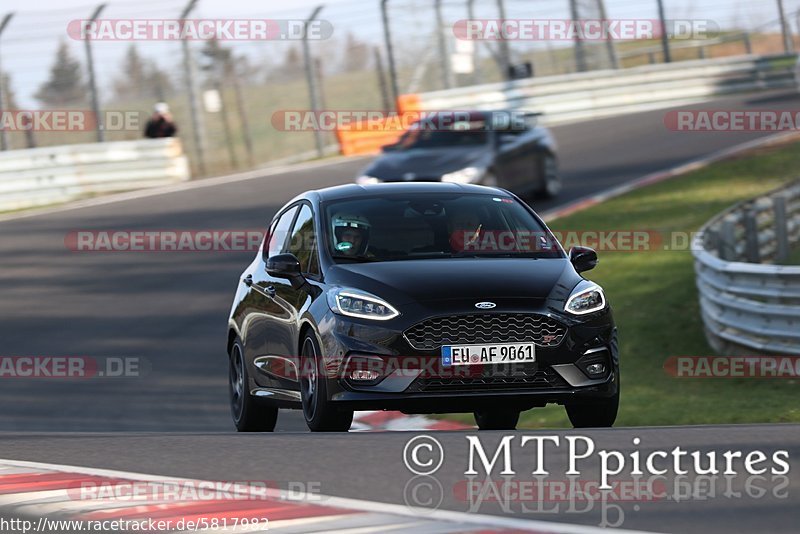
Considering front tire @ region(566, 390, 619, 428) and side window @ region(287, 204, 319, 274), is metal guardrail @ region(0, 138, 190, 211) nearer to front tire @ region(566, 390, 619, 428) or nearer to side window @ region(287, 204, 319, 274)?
side window @ region(287, 204, 319, 274)

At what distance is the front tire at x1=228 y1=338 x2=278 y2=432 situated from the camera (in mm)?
10375

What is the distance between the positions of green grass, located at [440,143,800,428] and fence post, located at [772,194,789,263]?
623 mm

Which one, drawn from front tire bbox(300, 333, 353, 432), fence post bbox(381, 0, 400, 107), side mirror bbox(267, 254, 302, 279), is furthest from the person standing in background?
front tire bbox(300, 333, 353, 432)

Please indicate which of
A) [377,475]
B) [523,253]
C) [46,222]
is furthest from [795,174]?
[377,475]

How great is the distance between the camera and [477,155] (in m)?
21.7

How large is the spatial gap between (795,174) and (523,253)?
17.1 meters

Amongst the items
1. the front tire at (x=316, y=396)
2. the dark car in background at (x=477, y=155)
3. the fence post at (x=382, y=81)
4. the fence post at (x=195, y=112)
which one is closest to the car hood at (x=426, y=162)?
the dark car in background at (x=477, y=155)

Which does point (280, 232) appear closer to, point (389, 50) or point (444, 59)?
point (389, 50)

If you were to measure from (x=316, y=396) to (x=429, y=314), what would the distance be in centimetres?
88

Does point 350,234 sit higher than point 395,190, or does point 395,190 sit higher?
point 395,190

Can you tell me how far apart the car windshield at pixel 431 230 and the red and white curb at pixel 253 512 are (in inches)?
109

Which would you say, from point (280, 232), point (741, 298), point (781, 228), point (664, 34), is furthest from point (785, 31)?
point (280, 232)

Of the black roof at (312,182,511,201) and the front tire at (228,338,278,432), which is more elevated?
the black roof at (312,182,511,201)

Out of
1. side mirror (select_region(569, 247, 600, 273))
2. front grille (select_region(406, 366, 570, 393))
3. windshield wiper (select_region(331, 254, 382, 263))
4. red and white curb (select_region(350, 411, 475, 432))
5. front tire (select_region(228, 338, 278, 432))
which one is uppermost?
windshield wiper (select_region(331, 254, 382, 263))
